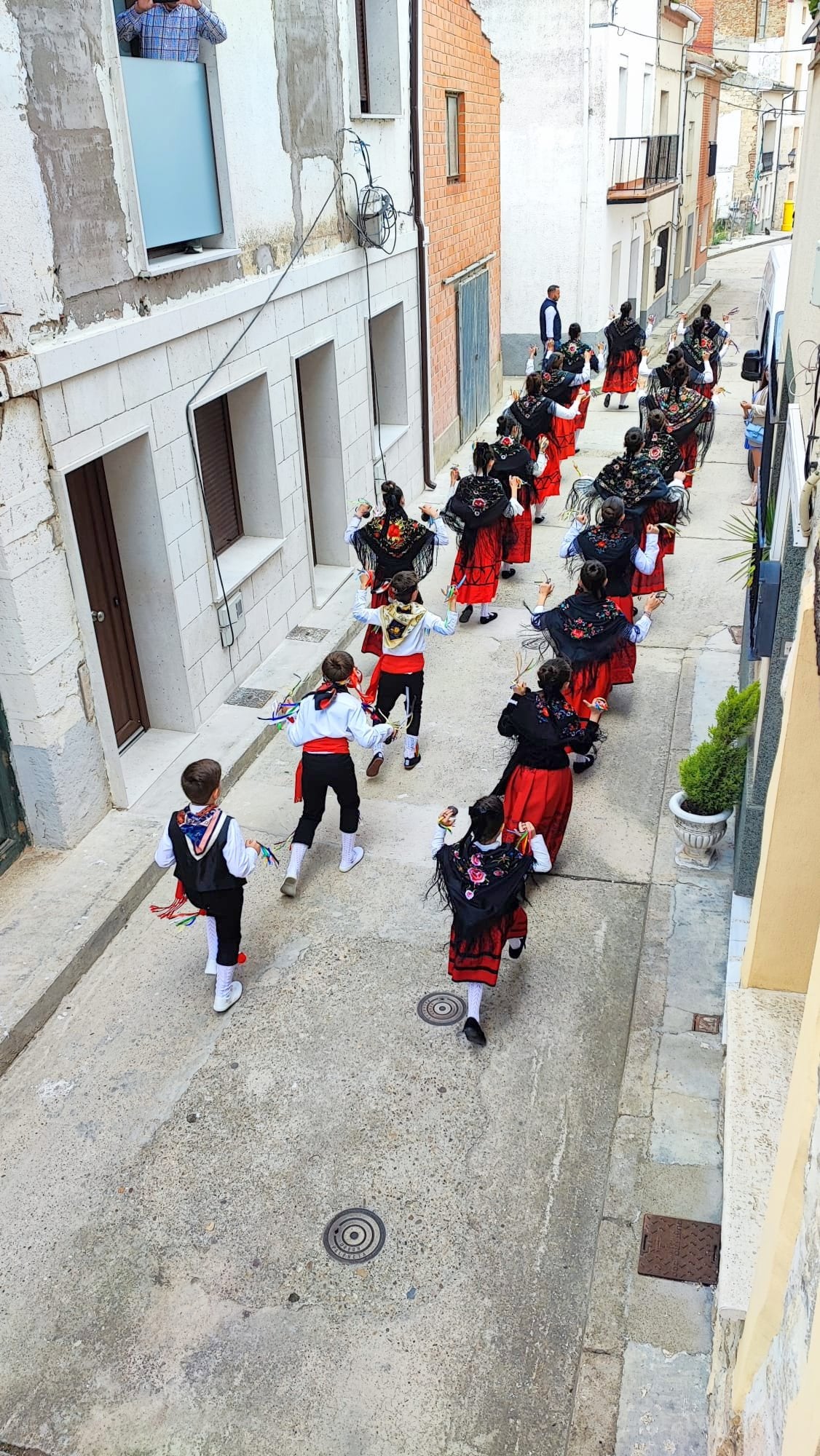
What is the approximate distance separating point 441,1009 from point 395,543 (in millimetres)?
3908

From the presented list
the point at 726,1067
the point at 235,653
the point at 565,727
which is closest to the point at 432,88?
the point at 235,653

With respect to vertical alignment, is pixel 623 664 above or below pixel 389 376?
below

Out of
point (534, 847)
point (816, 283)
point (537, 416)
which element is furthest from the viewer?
point (537, 416)

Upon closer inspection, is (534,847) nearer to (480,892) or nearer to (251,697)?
(480,892)

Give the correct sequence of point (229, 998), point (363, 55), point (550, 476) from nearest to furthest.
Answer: point (229, 998), point (363, 55), point (550, 476)

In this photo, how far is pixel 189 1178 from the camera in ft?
14.9

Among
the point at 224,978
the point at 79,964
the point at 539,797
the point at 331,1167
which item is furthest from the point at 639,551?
the point at 331,1167

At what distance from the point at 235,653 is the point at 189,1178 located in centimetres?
444

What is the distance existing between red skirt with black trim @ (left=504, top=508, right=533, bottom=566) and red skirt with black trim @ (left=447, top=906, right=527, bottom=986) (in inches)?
215

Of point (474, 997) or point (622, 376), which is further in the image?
point (622, 376)

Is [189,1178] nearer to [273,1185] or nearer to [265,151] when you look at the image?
[273,1185]

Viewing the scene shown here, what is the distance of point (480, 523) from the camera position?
30.0 ft

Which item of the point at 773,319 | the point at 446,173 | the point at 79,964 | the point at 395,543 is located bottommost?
the point at 79,964

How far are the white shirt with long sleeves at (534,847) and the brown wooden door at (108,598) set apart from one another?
2.85m
